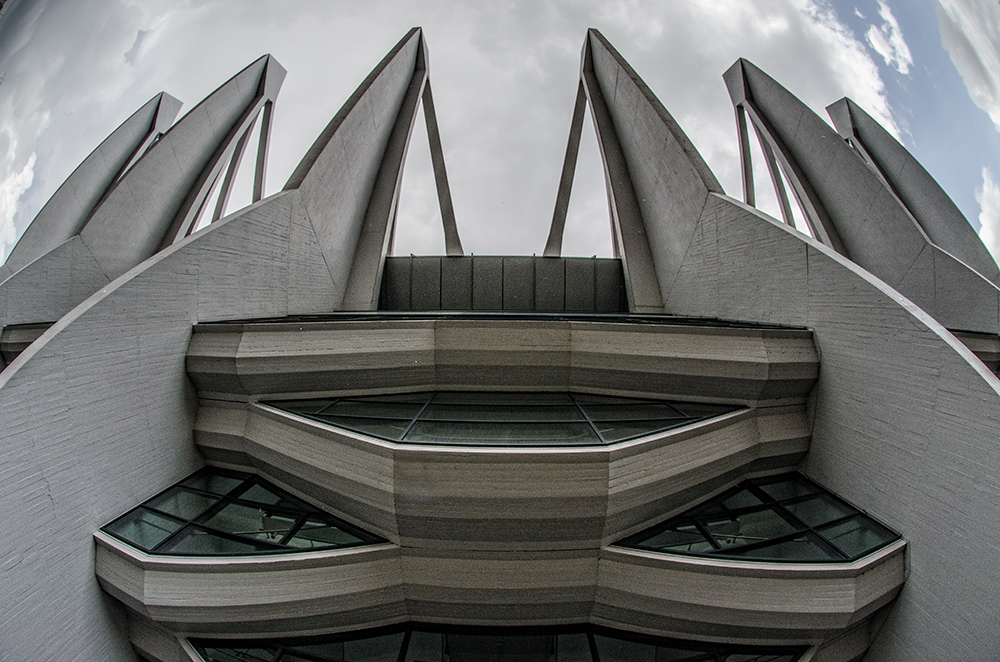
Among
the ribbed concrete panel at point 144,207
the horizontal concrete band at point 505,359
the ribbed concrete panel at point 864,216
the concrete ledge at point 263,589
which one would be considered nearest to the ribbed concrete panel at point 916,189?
the ribbed concrete panel at point 864,216

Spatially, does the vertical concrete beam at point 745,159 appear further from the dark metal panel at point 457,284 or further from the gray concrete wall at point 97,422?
the gray concrete wall at point 97,422

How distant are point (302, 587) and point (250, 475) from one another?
2.87 metres

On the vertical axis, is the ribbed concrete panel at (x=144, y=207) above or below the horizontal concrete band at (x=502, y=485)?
above

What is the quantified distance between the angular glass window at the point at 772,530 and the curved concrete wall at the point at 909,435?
391 mm

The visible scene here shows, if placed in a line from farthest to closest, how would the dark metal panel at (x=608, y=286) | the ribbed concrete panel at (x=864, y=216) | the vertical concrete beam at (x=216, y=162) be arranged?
the dark metal panel at (x=608, y=286), the vertical concrete beam at (x=216, y=162), the ribbed concrete panel at (x=864, y=216)

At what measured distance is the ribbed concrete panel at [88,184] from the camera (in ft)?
41.1

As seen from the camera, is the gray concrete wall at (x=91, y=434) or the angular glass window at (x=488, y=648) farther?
the angular glass window at (x=488, y=648)

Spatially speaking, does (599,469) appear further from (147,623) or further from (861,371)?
(147,623)

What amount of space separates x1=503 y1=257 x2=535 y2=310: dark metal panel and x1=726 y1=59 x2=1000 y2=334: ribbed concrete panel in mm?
10028

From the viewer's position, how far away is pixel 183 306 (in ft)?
22.4

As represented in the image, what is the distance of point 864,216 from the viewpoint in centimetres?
1229

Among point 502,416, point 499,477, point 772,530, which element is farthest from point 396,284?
point 772,530

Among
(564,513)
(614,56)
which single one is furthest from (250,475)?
(614,56)

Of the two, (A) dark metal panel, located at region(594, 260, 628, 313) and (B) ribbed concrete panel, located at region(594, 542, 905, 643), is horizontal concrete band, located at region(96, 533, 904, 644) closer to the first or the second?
(B) ribbed concrete panel, located at region(594, 542, 905, 643)
